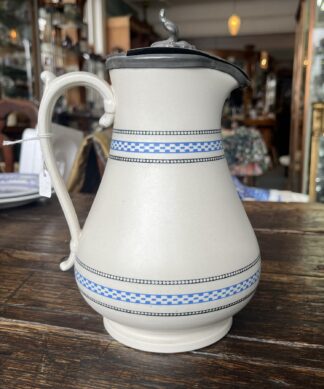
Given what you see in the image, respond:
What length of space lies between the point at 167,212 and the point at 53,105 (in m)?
0.15

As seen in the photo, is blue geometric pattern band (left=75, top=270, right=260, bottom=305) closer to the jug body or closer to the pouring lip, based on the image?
the jug body

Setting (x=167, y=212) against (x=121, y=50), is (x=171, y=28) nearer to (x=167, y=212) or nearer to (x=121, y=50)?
(x=167, y=212)

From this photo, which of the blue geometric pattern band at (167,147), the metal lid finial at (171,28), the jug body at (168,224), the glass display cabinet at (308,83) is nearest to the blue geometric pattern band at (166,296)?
the jug body at (168,224)

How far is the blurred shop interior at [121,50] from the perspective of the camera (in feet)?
5.97

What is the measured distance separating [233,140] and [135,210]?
252 centimetres

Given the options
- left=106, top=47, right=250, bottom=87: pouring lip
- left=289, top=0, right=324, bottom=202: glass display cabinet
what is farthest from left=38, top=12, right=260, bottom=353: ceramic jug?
left=289, top=0, right=324, bottom=202: glass display cabinet

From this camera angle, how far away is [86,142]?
1394mm

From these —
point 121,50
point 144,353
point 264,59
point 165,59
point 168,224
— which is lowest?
point 144,353

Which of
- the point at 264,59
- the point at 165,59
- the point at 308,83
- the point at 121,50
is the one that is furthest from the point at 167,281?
the point at 264,59

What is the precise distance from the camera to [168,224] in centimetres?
34

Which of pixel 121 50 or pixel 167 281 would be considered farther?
pixel 121 50

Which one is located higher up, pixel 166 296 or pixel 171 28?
pixel 171 28

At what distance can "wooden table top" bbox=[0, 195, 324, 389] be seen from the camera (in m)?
0.33

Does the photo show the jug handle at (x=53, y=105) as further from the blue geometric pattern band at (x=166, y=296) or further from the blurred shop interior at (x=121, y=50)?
the blurred shop interior at (x=121, y=50)
